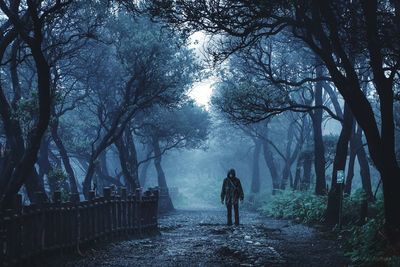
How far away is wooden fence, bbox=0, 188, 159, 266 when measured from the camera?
8953mm

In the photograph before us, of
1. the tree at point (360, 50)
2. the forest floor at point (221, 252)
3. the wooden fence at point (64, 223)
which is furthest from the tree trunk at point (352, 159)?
the tree at point (360, 50)

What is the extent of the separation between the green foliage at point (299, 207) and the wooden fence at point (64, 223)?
7598mm

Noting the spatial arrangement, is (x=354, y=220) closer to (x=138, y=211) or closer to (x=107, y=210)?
(x=138, y=211)

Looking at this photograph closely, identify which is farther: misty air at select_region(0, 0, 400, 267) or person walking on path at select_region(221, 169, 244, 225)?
person walking on path at select_region(221, 169, 244, 225)

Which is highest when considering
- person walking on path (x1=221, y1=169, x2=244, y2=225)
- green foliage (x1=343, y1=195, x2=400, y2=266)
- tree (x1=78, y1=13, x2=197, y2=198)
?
tree (x1=78, y1=13, x2=197, y2=198)

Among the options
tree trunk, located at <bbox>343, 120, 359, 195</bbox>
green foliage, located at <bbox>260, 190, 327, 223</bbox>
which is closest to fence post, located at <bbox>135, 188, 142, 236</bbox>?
green foliage, located at <bbox>260, 190, 327, 223</bbox>

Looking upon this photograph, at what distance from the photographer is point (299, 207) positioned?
24656 mm

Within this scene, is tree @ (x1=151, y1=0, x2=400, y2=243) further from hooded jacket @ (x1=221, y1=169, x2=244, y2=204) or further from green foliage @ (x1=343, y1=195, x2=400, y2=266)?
hooded jacket @ (x1=221, y1=169, x2=244, y2=204)

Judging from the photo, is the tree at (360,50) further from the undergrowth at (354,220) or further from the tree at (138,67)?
the tree at (138,67)

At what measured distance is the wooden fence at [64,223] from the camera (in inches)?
352

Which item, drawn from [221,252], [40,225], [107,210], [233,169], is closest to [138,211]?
[107,210]

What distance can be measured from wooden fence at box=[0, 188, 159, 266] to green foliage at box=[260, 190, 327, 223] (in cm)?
760

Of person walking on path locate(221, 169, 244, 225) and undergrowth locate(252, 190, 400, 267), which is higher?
person walking on path locate(221, 169, 244, 225)

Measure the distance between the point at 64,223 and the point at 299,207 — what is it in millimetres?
15901
